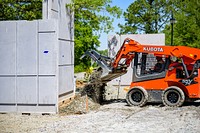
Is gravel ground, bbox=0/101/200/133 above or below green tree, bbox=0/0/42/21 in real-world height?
below

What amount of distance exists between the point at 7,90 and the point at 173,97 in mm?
5632

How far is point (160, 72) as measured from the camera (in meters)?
13.5

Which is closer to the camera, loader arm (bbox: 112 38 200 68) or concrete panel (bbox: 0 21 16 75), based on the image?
concrete panel (bbox: 0 21 16 75)

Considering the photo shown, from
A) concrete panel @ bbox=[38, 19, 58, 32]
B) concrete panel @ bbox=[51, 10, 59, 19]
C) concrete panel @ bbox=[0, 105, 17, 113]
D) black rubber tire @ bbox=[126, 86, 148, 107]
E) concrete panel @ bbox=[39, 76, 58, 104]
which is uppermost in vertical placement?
concrete panel @ bbox=[51, 10, 59, 19]

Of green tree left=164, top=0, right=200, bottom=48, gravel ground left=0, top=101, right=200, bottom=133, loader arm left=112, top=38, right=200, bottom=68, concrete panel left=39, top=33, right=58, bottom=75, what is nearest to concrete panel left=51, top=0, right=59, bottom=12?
concrete panel left=39, top=33, right=58, bottom=75

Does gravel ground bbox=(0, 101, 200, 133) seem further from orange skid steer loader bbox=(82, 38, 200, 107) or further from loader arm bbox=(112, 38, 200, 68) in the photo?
loader arm bbox=(112, 38, 200, 68)

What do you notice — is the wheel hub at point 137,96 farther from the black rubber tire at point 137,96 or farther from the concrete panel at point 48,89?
the concrete panel at point 48,89

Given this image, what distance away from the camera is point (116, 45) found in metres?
22.6

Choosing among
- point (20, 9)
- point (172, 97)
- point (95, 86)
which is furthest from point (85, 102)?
point (20, 9)

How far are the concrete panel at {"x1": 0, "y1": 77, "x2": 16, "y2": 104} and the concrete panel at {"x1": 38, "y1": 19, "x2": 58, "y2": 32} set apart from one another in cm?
189

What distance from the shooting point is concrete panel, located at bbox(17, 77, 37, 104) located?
Answer: 1204 centimetres

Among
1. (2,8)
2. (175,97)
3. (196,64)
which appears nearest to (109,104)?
(175,97)

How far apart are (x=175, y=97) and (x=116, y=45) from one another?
32.4 ft

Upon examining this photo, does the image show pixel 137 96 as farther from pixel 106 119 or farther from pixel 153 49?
pixel 106 119
